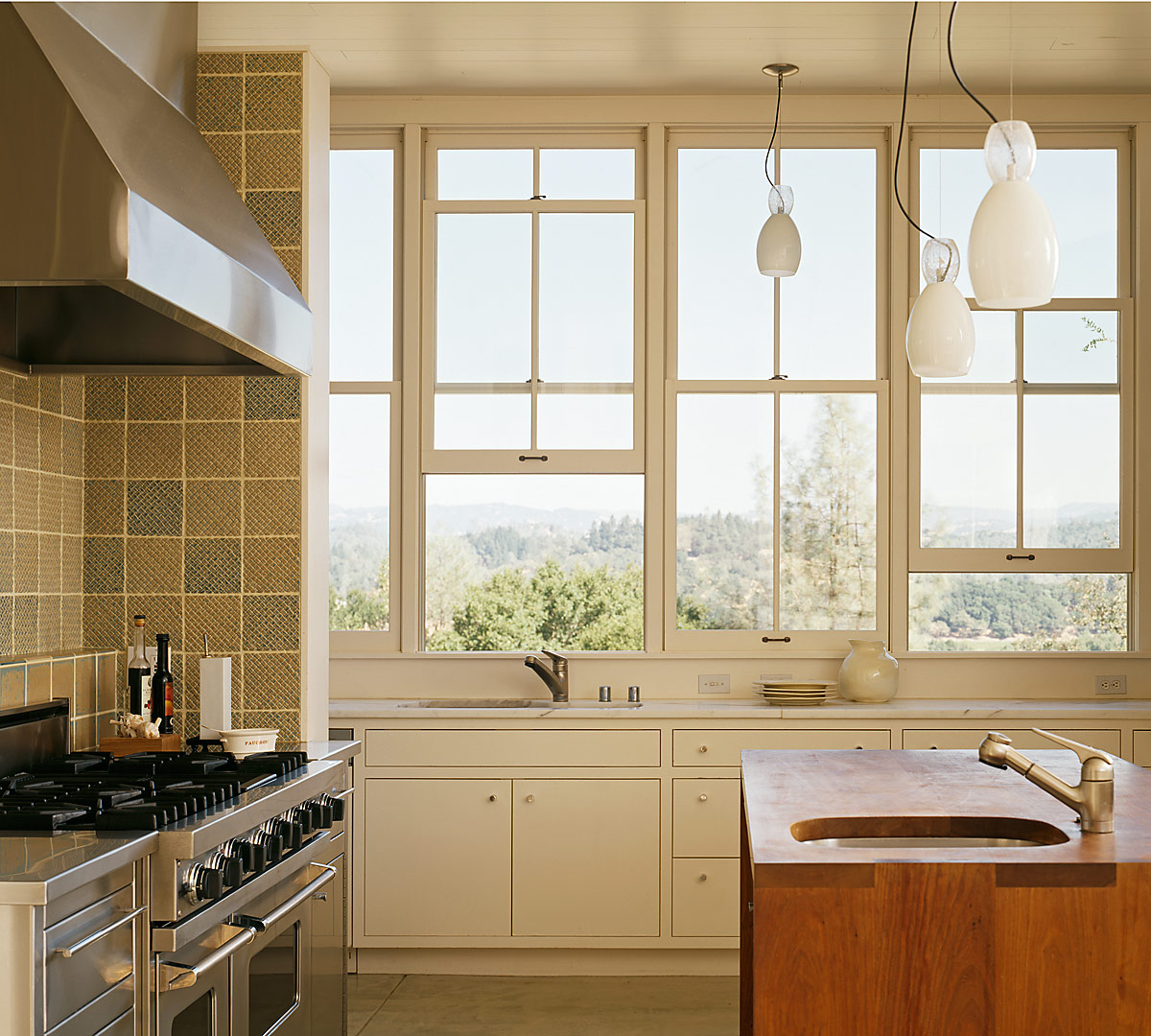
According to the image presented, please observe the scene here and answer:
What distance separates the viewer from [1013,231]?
190 cm

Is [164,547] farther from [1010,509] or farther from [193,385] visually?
[1010,509]

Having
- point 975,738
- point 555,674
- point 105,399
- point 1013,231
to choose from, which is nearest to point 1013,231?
point 1013,231

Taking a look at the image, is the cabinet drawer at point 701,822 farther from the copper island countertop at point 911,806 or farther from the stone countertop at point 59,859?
the stone countertop at point 59,859

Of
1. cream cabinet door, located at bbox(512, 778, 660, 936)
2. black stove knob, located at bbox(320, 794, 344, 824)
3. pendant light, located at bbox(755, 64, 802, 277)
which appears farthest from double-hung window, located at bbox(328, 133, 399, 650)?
pendant light, located at bbox(755, 64, 802, 277)

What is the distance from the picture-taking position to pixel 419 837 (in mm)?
4027

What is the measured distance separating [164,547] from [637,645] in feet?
6.44

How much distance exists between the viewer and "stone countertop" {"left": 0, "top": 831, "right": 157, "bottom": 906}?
1638 millimetres

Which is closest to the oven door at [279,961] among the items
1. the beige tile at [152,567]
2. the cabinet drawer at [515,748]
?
the beige tile at [152,567]

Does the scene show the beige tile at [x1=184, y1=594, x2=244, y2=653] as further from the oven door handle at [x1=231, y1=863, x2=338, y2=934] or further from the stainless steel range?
the oven door handle at [x1=231, y1=863, x2=338, y2=934]

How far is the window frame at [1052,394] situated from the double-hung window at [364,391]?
205cm

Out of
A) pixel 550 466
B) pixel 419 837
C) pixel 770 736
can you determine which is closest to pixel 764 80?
pixel 550 466

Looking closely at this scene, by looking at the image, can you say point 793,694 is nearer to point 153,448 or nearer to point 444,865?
point 444,865

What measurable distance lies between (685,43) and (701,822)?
2.73 meters

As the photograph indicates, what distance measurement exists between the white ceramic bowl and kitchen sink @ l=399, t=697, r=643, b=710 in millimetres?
1221
